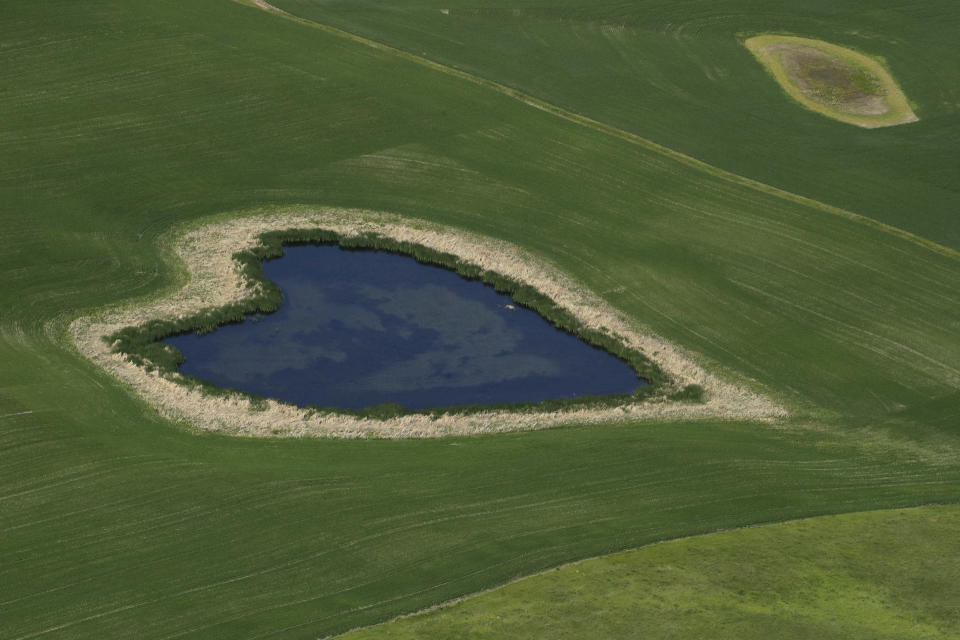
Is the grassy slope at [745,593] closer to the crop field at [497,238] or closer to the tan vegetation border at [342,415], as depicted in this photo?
the crop field at [497,238]

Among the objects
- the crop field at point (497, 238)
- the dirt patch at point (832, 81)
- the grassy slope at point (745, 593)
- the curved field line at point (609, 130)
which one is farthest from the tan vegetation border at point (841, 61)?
the grassy slope at point (745, 593)

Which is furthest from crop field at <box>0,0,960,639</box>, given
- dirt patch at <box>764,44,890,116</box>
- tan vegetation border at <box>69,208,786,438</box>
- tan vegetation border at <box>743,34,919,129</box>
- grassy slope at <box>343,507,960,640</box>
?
dirt patch at <box>764,44,890,116</box>

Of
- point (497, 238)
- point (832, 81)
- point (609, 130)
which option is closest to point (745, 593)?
point (497, 238)

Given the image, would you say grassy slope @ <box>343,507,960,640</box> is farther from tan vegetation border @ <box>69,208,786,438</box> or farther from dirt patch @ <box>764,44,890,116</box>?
dirt patch @ <box>764,44,890,116</box>

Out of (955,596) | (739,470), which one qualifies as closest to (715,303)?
(739,470)

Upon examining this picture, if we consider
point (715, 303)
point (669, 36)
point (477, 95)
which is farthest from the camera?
point (669, 36)

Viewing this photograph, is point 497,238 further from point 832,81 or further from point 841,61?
point 841,61

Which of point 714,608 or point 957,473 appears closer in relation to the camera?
point 714,608

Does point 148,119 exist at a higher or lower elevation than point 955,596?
higher

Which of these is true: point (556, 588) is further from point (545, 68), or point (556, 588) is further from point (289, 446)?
point (545, 68)
